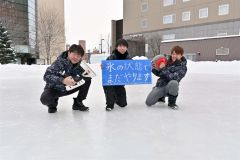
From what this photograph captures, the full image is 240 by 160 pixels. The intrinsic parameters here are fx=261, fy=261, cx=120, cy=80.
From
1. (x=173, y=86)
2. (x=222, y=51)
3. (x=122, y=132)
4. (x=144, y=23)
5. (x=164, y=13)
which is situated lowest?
(x=122, y=132)

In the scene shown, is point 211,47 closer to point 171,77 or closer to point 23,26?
point 171,77

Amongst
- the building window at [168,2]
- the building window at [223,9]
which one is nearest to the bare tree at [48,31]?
the building window at [168,2]

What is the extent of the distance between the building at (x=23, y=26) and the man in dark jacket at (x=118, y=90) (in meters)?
32.5

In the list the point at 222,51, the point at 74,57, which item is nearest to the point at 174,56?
the point at 74,57

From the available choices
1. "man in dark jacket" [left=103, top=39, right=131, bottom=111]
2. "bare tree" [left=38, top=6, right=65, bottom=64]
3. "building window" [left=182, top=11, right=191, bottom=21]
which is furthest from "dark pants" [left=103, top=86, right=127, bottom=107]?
"building window" [left=182, top=11, right=191, bottom=21]

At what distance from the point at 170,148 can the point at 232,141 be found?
26.6 inches

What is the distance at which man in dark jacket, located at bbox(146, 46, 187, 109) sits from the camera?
4145 millimetres

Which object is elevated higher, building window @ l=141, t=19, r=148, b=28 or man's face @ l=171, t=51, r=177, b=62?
building window @ l=141, t=19, r=148, b=28

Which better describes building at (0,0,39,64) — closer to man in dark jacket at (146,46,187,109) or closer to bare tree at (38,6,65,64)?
bare tree at (38,6,65,64)

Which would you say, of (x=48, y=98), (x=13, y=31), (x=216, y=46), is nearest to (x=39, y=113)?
(x=48, y=98)

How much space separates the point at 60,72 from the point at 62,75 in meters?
0.05

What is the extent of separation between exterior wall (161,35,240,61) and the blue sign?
20487mm

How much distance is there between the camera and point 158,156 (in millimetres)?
2162

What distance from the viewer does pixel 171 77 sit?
4176mm
